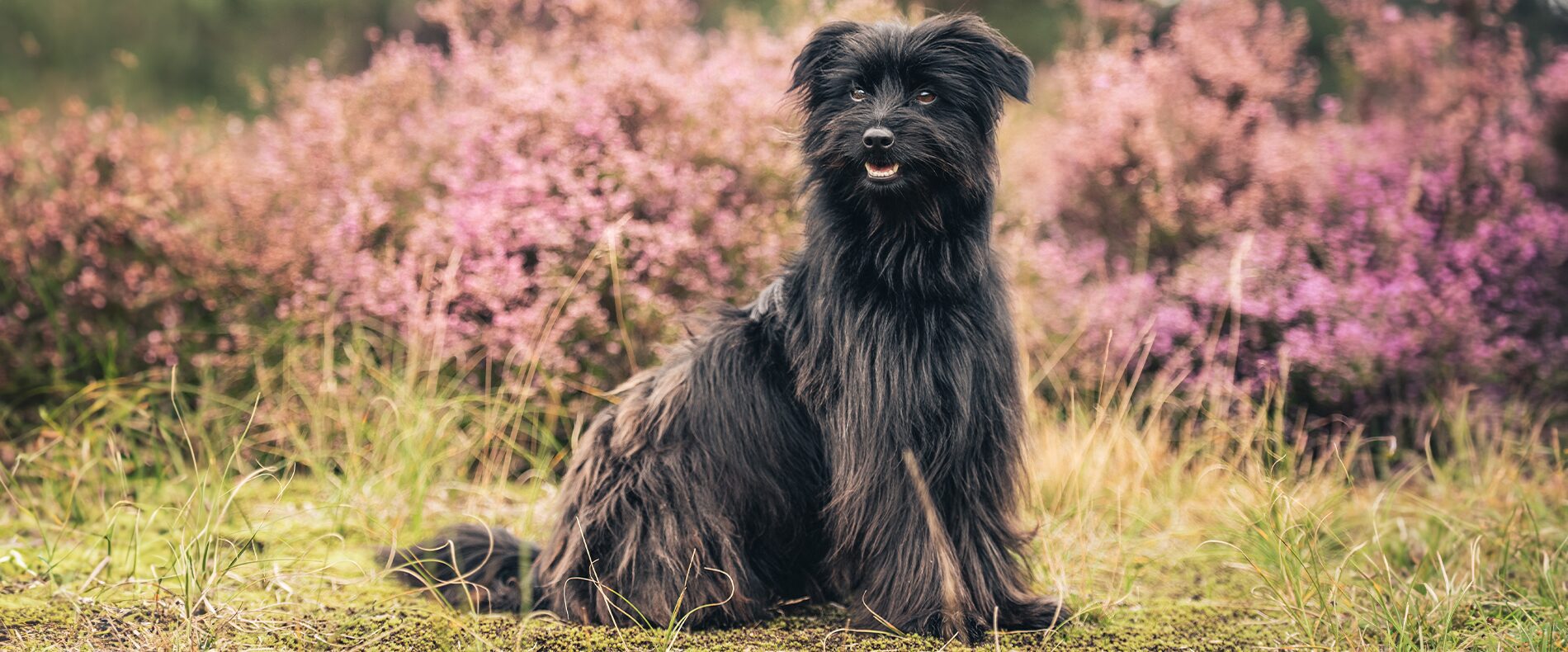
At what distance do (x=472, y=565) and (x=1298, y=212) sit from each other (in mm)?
4791

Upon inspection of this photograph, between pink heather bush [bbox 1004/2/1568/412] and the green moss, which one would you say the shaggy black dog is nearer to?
the green moss

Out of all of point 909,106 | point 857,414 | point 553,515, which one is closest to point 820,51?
point 909,106

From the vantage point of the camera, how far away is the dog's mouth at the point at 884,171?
101 inches

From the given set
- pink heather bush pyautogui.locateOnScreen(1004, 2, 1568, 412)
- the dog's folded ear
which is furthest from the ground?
the dog's folded ear

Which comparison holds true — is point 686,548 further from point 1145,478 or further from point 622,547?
point 1145,478

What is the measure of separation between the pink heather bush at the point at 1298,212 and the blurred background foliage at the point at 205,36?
565 centimetres

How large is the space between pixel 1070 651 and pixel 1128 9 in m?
5.12

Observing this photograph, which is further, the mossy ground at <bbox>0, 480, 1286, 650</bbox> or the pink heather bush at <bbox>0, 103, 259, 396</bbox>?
the pink heather bush at <bbox>0, 103, 259, 396</bbox>

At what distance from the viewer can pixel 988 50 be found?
2734mm

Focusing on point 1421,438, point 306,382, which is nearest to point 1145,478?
point 1421,438

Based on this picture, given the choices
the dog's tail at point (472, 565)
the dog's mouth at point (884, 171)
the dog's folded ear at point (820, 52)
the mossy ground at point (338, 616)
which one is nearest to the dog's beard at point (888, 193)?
the dog's mouth at point (884, 171)

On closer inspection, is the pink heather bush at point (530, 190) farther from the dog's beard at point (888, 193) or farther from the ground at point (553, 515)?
the dog's beard at point (888, 193)

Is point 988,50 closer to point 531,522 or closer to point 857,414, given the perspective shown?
point 857,414

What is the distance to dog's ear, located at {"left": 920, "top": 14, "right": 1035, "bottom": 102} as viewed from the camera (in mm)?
2697
